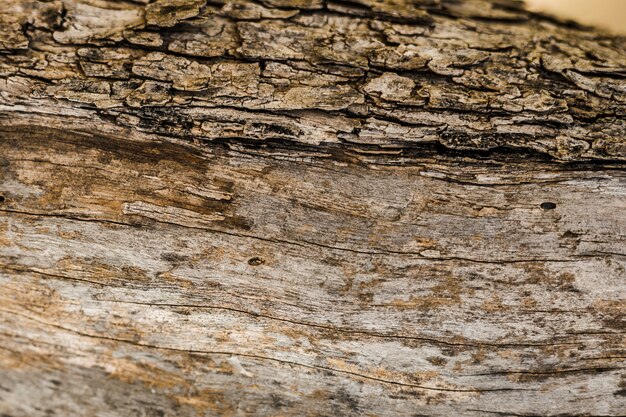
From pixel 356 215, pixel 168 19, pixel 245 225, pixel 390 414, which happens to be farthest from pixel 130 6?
pixel 390 414

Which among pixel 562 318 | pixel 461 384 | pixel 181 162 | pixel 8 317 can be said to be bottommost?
pixel 8 317

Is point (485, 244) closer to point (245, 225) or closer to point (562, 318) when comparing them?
point (562, 318)

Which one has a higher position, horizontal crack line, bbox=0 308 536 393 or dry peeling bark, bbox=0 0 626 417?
dry peeling bark, bbox=0 0 626 417

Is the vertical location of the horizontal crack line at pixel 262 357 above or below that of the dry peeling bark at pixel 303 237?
below

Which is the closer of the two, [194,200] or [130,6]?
[194,200]

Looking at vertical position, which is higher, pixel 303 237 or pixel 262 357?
pixel 303 237

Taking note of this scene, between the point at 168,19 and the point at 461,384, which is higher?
the point at 168,19
